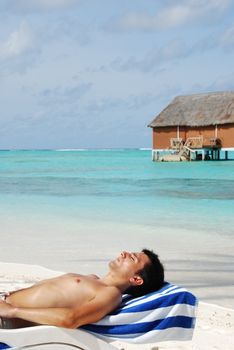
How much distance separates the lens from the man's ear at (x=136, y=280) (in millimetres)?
3146

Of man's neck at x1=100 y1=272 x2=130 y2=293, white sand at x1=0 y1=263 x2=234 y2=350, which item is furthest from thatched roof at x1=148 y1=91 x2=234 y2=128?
man's neck at x1=100 y1=272 x2=130 y2=293

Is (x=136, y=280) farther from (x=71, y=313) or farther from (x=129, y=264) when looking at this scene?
(x=71, y=313)

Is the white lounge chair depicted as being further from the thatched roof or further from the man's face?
the thatched roof

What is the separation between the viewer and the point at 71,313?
115 inches

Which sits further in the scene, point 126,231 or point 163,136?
point 163,136

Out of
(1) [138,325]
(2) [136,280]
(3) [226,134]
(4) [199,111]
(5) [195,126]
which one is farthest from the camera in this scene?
(4) [199,111]

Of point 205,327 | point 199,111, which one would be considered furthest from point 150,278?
point 199,111

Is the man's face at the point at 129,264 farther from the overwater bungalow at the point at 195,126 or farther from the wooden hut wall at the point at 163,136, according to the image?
the wooden hut wall at the point at 163,136

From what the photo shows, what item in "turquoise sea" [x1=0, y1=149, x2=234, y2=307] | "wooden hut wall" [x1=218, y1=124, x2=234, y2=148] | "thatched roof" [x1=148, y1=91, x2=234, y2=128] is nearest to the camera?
"turquoise sea" [x1=0, y1=149, x2=234, y2=307]

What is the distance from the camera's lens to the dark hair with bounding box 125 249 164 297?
10.4 feet

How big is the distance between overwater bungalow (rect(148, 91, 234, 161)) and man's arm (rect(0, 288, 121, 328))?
129ft

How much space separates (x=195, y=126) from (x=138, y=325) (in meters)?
41.0

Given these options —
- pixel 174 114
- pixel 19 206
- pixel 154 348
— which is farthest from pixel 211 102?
pixel 154 348

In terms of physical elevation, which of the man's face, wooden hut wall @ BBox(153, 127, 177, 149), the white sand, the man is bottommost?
the white sand
